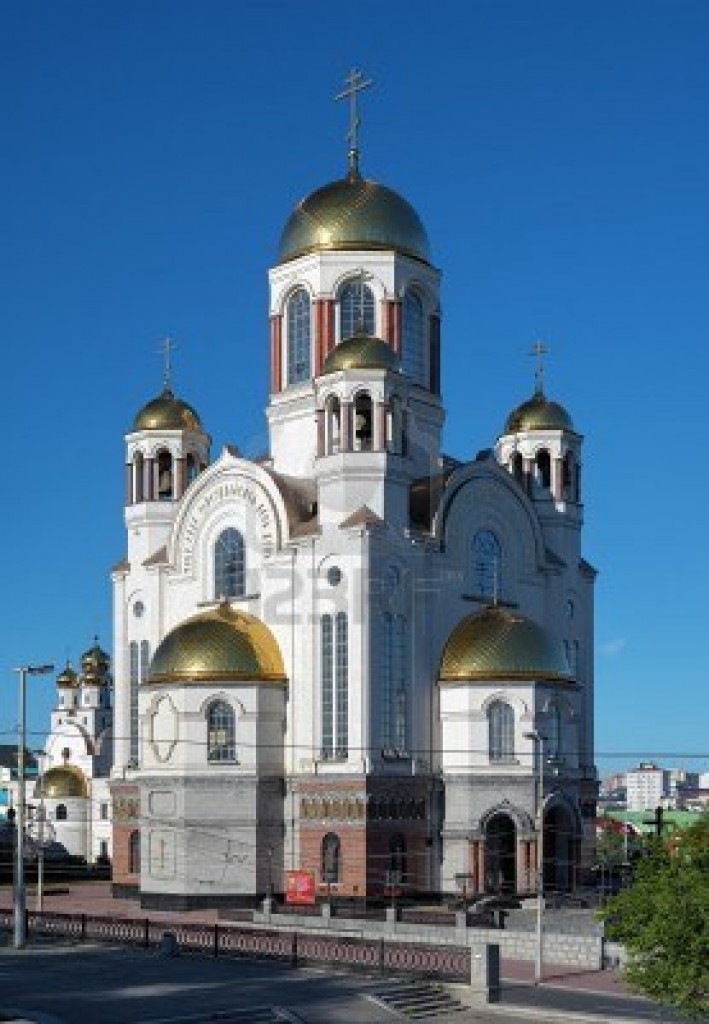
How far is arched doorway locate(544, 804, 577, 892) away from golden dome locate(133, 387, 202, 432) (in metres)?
17.1

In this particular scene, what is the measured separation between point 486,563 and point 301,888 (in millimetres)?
12007

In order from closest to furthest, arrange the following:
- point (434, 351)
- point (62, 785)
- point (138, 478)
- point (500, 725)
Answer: point (500, 725), point (434, 351), point (138, 478), point (62, 785)

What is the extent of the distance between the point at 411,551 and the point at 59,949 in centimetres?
1599

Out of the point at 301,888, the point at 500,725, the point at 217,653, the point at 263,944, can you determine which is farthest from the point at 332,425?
the point at 263,944

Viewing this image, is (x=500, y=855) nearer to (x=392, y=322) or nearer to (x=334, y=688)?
(x=334, y=688)

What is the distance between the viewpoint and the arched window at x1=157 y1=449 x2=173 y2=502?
56944mm

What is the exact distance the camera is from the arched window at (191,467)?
56.9m

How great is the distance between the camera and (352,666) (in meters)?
48.2

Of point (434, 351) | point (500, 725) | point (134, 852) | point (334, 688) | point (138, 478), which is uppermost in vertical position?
point (434, 351)

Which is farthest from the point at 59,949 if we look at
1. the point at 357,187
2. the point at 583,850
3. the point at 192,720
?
the point at 357,187

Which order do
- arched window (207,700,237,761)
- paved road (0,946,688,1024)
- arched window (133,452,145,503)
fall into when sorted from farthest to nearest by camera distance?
arched window (133,452,145,503) < arched window (207,700,237,761) < paved road (0,946,688,1024)

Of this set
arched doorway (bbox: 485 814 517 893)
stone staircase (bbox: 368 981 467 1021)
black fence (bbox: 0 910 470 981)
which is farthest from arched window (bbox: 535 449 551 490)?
stone staircase (bbox: 368 981 467 1021)

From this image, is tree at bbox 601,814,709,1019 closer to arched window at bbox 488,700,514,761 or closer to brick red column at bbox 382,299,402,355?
arched window at bbox 488,700,514,761

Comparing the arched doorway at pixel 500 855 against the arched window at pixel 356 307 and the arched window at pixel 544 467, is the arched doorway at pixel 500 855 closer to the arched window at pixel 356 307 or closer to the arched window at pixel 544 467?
the arched window at pixel 544 467
